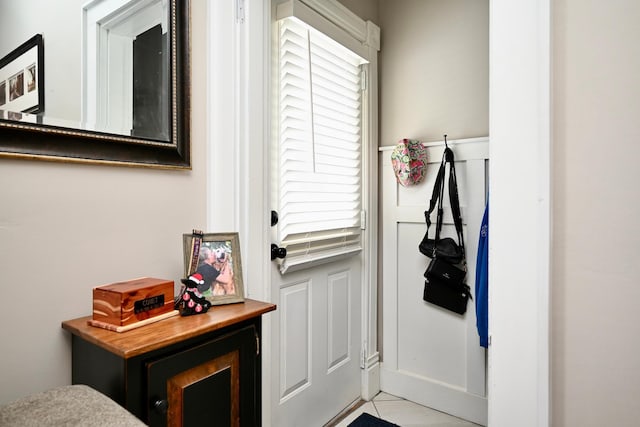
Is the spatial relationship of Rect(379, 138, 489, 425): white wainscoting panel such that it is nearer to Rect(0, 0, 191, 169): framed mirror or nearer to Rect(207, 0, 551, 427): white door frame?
Rect(207, 0, 551, 427): white door frame

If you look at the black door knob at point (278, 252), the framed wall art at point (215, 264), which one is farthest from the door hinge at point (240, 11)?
the black door knob at point (278, 252)

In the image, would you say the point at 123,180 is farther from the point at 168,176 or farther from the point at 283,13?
the point at 283,13

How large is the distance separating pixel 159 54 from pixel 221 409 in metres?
1.12

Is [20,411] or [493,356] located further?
[493,356]

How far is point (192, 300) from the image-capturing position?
1092 millimetres

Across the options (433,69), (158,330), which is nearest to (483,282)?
(433,69)

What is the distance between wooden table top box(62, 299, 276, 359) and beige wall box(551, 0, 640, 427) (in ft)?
2.73

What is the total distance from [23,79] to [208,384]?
3.03ft

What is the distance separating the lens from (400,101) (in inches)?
92.7

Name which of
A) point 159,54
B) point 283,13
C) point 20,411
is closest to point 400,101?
point 283,13

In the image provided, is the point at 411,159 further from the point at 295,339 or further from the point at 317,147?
the point at 295,339

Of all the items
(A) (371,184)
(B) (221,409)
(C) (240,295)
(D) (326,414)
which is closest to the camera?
(B) (221,409)

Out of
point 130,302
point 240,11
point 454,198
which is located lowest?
point 130,302

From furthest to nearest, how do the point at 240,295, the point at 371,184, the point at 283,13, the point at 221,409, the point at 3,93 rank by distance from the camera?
the point at 371,184, the point at 283,13, the point at 240,295, the point at 221,409, the point at 3,93
